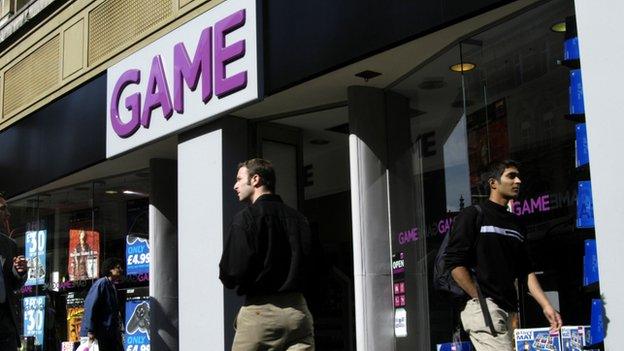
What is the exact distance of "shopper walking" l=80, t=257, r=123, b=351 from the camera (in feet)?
30.9

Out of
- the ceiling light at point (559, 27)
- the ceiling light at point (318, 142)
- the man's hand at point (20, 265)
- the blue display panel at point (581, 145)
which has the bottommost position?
the man's hand at point (20, 265)

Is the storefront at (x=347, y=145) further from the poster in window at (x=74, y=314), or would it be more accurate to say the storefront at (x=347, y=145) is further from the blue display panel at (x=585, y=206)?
the poster in window at (x=74, y=314)

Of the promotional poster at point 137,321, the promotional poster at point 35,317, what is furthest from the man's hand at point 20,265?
the promotional poster at point 35,317

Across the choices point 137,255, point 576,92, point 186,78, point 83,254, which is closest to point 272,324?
point 576,92

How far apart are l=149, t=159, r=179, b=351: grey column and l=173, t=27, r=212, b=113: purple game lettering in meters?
2.10

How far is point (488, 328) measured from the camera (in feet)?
16.0

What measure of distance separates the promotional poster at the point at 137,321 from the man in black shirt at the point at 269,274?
275 inches

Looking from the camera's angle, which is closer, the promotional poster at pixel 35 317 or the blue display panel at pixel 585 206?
the blue display panel at pixel 585 206

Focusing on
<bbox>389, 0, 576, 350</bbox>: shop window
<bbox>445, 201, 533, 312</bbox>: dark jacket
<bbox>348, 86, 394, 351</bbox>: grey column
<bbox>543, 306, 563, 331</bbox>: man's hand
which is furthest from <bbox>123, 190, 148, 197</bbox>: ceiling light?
<bbox>543, 306, 563, 331</bbox>: man's hand

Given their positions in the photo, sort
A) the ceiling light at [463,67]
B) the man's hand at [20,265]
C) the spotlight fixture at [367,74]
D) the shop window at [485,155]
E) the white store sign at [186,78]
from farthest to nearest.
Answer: the white store sign at [186,78] < the spotlight fixture at [367,74] < the ceiling light at [463,67] < the shop window at [485,155] < the man's hand at [20,265]

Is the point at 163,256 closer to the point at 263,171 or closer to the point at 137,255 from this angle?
the point at 137,255

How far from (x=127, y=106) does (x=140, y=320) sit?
10.4 feet

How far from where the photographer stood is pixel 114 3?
11312mm

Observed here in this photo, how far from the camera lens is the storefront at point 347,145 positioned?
630 centimetres
